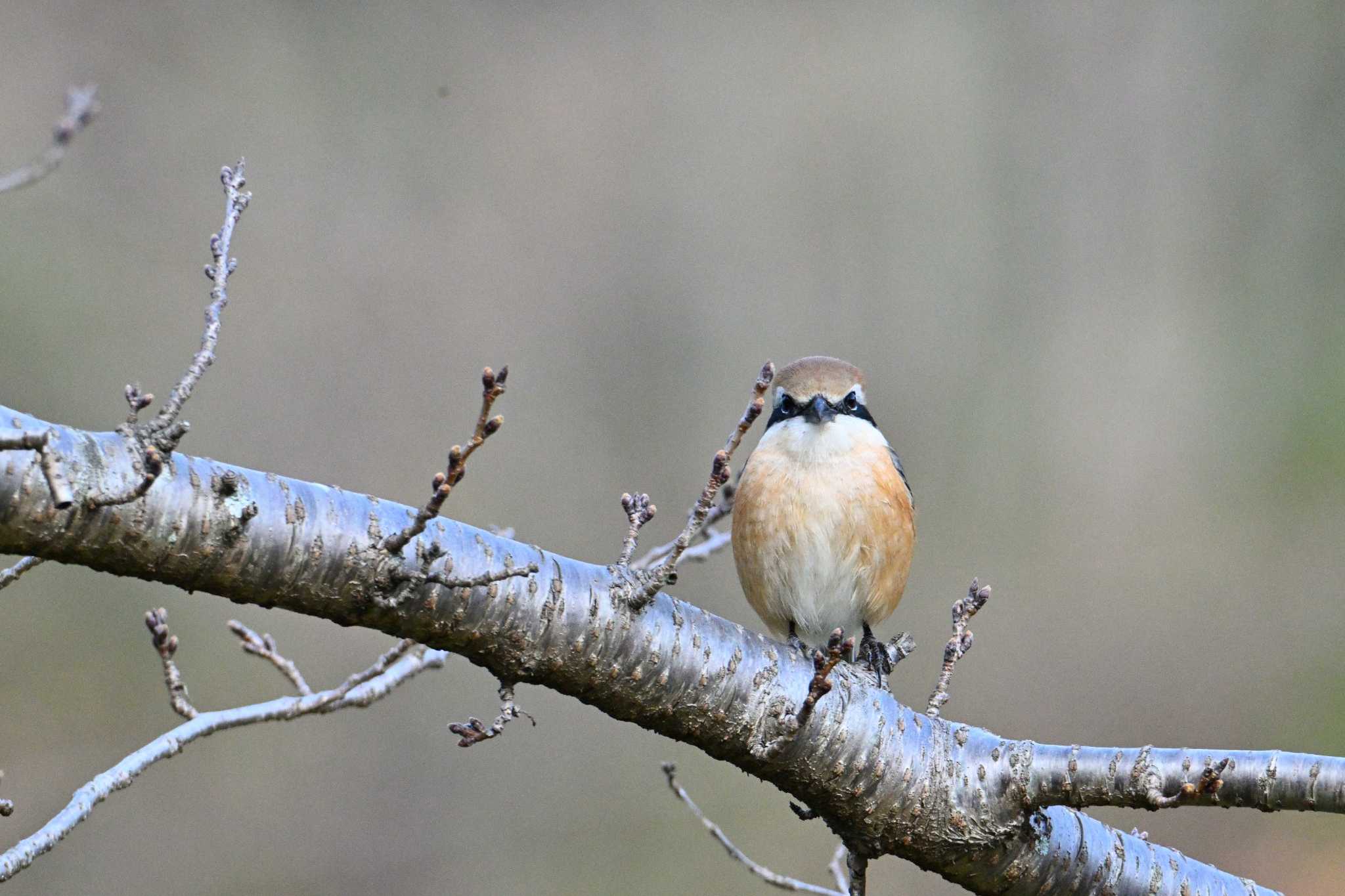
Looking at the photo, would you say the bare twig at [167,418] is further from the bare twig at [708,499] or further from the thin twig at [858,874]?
the thin twig at [858,874]

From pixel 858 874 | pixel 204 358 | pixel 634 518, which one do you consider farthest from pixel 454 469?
pixel 858 874

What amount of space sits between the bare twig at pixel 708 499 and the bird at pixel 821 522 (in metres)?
1.35

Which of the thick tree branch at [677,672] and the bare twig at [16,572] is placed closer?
the thick tree branch at [677,672]

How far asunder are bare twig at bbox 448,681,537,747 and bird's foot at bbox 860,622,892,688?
3.28 ft

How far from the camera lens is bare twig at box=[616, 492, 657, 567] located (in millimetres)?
1983

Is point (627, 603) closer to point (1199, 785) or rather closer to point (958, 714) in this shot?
point (1199, 785)

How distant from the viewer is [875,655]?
3.16 meters

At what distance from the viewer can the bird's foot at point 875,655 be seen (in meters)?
2.72

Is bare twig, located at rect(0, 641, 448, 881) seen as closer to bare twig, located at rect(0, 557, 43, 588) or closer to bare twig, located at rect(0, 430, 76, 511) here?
bare twig, located at rect(0, 557, 43, 588)

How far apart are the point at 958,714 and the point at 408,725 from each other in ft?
10.5

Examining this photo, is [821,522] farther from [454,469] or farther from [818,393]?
[454,469]

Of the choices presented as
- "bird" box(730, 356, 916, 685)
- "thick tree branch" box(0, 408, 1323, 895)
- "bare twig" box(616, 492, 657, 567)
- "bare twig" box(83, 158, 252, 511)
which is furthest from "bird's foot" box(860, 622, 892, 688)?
"bare twig" box(83, 158, 252, 511)

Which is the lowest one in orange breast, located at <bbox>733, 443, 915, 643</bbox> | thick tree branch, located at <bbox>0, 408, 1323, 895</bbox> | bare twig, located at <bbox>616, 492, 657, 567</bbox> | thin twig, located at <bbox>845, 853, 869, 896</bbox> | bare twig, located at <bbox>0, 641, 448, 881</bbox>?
bare twig, located at <bbox>0, 641, 448, 881</bbox>

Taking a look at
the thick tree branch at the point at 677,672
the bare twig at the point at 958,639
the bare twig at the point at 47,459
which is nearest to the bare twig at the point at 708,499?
the thick tree branch at the point at 677,672
